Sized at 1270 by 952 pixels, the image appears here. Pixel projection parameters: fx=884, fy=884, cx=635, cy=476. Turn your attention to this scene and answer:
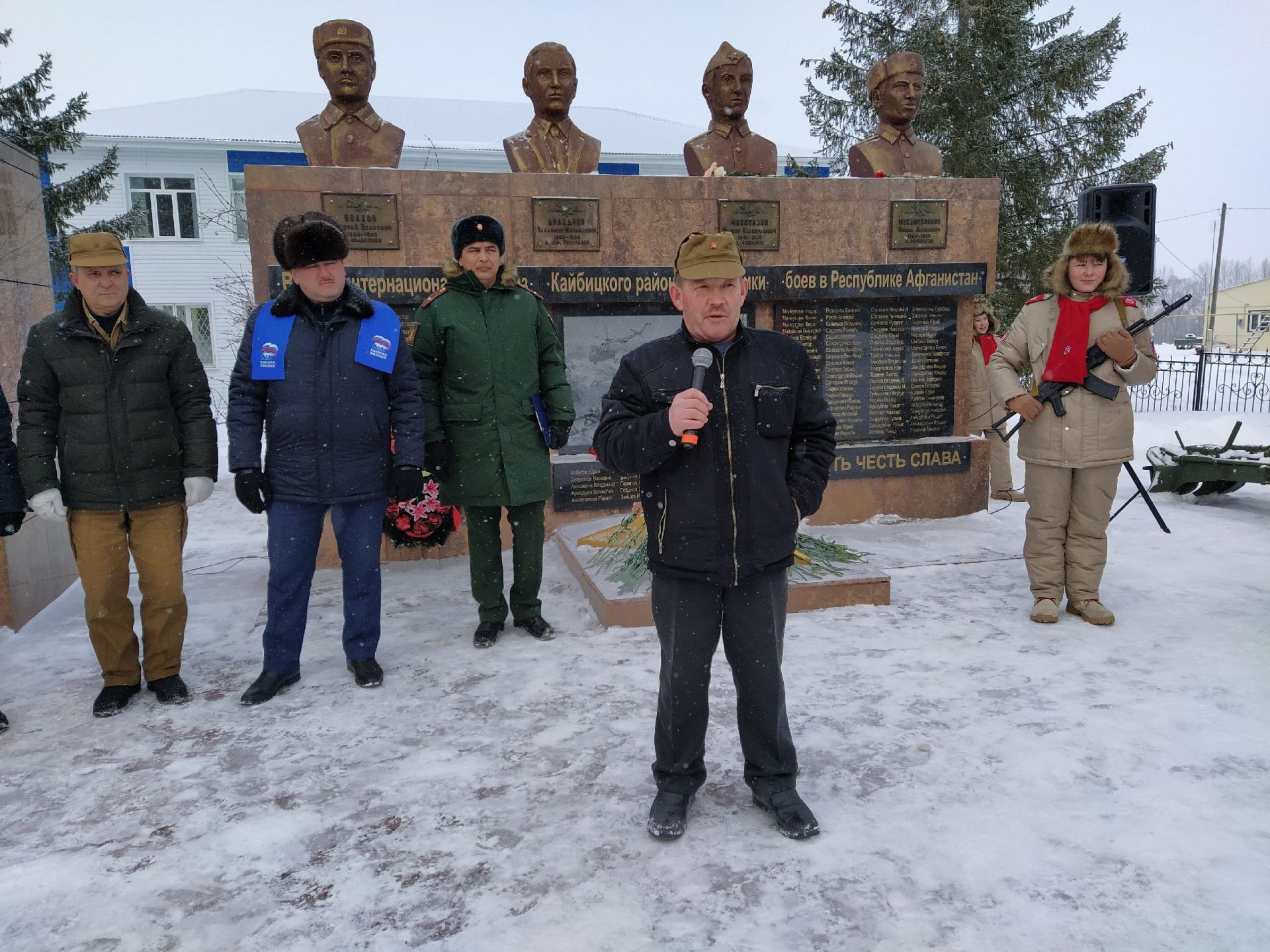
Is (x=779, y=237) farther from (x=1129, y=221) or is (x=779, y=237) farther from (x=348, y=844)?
(x=348, y=844)

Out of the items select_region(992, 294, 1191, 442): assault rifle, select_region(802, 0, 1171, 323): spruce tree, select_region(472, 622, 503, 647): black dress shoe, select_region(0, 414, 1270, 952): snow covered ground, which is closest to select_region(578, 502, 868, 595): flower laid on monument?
select_region(0, 414, 1270, 952): snow covered ground

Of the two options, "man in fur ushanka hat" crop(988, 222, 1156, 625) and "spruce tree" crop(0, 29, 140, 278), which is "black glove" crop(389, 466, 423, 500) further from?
"spruce tree" crop(0, 29, 140, 278)

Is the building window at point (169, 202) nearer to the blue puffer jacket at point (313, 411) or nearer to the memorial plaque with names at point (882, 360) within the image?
the memorial plaque with names at point (882, 360)

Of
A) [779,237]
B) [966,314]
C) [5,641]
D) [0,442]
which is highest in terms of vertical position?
[779,237]

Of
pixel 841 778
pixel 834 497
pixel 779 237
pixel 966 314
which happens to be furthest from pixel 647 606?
pixel 966 314

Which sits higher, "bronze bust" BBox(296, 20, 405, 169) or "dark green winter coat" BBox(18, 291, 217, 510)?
"bronze bust" BBox(296, 20, 405, 169)

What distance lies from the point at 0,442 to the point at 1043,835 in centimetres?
403

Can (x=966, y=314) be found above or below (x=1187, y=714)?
above

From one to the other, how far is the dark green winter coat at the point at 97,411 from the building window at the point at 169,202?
18.0 meters

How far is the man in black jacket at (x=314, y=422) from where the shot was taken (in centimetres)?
362

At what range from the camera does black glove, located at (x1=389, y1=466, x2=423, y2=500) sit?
12.4ft

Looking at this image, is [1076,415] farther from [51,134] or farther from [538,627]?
[51,134]

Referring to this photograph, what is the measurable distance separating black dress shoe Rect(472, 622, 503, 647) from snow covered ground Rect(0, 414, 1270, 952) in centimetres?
9

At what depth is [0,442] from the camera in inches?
139
